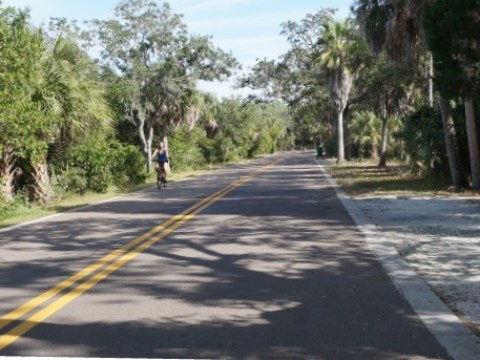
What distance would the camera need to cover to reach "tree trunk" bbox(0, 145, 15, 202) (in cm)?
1791

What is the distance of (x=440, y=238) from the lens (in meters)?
9.62

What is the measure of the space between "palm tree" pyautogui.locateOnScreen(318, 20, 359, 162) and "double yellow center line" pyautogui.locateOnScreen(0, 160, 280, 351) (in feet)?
96.0

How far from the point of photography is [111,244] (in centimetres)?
988

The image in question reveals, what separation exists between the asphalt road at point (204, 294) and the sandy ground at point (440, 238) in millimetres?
553

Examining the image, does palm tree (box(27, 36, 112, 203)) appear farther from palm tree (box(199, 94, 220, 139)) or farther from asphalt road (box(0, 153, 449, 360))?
palm tree (box(199, 94, 220, 139))

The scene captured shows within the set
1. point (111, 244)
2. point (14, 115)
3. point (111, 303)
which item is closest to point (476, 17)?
point (111, 244)

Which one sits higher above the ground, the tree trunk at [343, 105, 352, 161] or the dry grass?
the tree trunk at [343, 105, 352, 161]

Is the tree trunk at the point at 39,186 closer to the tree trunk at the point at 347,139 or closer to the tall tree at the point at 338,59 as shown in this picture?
the tall tree at the point at 338,59

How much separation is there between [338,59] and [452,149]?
72.7ft

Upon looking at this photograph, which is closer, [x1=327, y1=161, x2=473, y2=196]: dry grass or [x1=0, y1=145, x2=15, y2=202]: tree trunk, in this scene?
[x1=327, y1=161, x2=473, y2=196]: dry grass

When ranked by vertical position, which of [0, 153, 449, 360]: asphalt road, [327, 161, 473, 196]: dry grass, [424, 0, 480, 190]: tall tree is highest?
[424, 0, 480, 190]: tall tree

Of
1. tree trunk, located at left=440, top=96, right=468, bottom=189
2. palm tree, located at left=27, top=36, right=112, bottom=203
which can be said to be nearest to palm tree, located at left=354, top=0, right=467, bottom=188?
tree trunk, located at left=440, top=96, right=468, bottom=189

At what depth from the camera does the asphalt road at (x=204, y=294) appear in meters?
4.77

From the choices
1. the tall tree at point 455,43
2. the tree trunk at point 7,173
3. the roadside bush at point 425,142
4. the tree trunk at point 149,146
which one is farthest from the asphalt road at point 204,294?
the tree trunk at point 149,146
